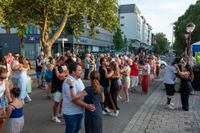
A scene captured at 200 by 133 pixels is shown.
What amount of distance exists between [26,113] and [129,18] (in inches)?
4718

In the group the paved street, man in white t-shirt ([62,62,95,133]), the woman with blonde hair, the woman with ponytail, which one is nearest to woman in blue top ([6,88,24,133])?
man in white t-shirt ([62,62,95,133])

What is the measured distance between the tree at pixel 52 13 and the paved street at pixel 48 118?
49.4 ft

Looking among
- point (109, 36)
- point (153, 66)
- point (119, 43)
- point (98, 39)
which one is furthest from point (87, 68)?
point (109, 36)

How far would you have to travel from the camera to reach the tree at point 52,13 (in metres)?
27.9

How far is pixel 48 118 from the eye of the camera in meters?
9.85

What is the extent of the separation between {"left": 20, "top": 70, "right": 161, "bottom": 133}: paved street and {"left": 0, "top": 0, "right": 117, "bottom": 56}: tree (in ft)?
49.4

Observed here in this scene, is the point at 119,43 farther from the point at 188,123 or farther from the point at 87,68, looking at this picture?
the point at 188,123

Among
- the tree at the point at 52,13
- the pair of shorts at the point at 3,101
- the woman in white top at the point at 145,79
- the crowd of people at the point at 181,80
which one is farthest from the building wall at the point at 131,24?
the pair of shorts at the point at 3,101

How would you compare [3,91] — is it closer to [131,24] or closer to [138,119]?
[138,119]

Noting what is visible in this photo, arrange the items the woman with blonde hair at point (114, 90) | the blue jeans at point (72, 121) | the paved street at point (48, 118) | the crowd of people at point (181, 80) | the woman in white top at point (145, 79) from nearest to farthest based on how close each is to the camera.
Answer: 1. the blue jeans at point (72, 121)
2. the paved street at point (48, 118)
3. the woman with blonde hair at point (114, 90)
4. the crowd of people at point (181, 80)
5. the woman in white top at point (145, 79)

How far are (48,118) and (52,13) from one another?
19.6 metres

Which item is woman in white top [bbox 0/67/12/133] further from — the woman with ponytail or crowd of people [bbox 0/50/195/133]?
the woman with ponytail

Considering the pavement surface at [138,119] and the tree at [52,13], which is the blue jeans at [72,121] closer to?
the pavement surface at [138,119]

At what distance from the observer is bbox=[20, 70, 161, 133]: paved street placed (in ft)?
28.0
